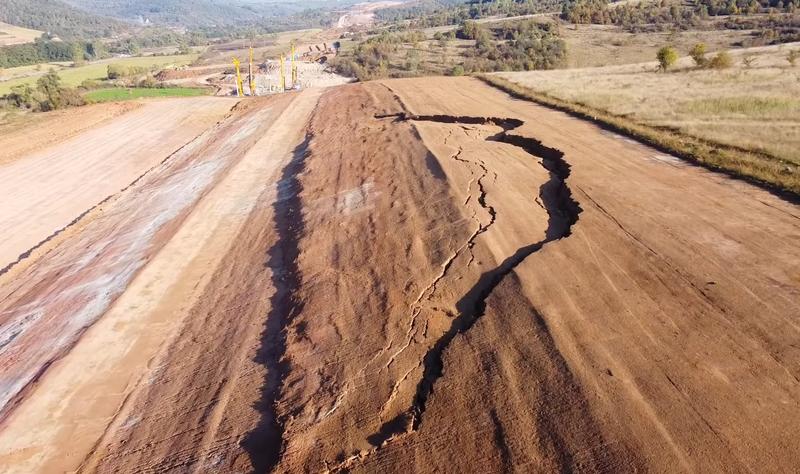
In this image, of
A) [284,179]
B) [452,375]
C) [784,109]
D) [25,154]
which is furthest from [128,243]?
[784,109]

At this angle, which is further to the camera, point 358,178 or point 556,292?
point 358,178

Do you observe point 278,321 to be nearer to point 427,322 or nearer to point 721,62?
point 427,322

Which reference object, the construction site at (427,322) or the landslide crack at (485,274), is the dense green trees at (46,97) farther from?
the landslide crack at (485,274)

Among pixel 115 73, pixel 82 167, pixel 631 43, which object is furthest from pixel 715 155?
pixel 115 73

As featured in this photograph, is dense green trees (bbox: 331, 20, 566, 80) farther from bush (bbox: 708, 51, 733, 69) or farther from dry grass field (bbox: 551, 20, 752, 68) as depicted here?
bush (bbox: 708, 51, 733, 69)

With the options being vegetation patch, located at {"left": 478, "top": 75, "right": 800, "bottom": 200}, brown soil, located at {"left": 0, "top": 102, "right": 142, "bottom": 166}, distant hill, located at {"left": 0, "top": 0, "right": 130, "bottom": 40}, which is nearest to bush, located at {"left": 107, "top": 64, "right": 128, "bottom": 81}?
brown soil, located at {"left": 0, "top": 102, "right": 142, "bottom": 166}

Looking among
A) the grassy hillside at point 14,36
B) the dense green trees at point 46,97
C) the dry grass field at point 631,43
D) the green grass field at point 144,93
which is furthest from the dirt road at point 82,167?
the grassy hillside at point 14,36

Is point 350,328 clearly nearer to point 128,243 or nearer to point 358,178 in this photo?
point 358,178
